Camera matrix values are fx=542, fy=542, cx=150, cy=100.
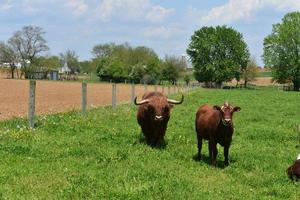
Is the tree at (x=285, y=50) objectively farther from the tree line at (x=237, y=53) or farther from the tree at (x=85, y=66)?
the tree at (x=85, y=66)

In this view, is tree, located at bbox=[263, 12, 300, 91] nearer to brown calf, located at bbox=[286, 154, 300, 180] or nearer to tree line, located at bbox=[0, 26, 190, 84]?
tree line, located at bbox=[0, 26, 190, 84]

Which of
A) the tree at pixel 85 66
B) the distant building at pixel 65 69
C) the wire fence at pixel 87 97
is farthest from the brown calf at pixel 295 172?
the tree at pixel 85 66

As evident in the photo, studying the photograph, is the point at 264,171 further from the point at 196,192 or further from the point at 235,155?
the point at 196,192

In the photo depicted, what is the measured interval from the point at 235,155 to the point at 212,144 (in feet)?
4.50


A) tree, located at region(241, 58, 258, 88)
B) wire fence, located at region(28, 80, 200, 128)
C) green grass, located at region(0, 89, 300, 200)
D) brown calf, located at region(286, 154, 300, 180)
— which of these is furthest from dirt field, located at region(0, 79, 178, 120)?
tree, located at region(241, 58, 258, 88)

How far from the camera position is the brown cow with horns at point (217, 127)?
11.5m

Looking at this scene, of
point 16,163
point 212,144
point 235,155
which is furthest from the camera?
point 235,155

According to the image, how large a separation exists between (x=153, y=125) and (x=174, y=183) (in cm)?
503

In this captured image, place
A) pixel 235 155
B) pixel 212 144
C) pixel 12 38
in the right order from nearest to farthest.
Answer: pixel 212 144, pixel 235 155, pixel 12 38

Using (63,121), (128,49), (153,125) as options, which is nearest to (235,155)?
(153,125)

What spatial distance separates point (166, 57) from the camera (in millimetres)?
145500

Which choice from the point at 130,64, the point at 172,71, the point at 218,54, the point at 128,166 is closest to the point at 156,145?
the point at 128,166

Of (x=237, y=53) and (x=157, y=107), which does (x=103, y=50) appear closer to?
(x=237, y=53)

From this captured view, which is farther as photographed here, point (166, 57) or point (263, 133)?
point (166, 57)
